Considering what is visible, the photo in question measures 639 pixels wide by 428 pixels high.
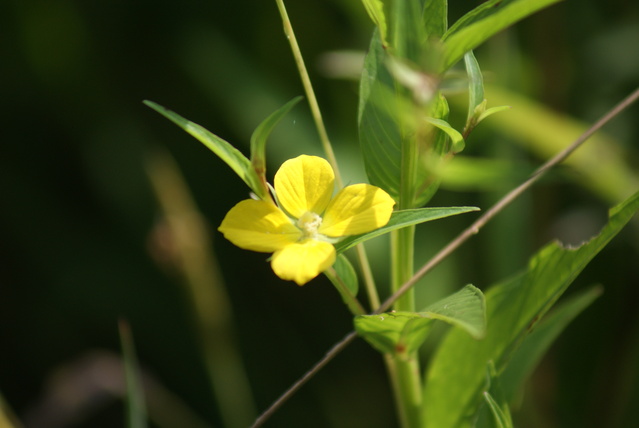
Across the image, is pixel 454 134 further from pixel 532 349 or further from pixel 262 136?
pixel 532 349

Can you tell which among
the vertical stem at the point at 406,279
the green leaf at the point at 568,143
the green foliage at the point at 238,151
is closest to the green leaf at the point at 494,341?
the vertical stem at the point at 406,279

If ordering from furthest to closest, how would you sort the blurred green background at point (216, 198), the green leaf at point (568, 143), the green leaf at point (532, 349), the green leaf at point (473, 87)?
the blurred green background at point (216, 198), the green leaf at point (568, 143), the green leaf at point (532, 349), the green leaf at point (473, 87)

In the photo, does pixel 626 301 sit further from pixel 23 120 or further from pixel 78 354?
pixel 23 120

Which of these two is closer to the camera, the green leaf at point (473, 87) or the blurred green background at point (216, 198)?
the green leaf at point (473, 87)

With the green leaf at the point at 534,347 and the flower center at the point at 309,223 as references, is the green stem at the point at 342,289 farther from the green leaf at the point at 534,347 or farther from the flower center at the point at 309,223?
the green leaf at the point at 534,347

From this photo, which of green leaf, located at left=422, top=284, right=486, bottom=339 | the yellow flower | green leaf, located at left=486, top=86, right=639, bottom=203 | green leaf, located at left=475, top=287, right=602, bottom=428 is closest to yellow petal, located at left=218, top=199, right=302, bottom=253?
the yellow flower

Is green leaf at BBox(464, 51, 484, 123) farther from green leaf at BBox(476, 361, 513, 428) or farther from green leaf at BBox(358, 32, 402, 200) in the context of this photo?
green leaf at BBox(476, 361, 513, 428)
